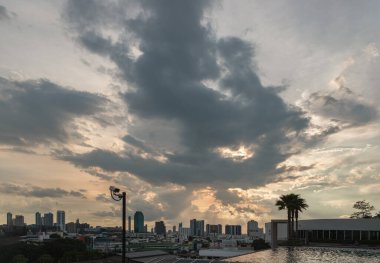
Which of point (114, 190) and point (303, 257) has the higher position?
point (114, 190)

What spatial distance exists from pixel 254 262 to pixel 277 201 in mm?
49409

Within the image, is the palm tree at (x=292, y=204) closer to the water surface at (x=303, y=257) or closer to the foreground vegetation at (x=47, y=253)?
the water surface at (x=303, y=257)

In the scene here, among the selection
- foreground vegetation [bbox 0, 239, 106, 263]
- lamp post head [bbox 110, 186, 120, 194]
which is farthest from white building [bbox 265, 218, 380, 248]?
foreground vegetation [bbox 0, 239, 106, 263]

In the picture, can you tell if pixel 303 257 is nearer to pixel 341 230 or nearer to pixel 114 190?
pixel 114 190

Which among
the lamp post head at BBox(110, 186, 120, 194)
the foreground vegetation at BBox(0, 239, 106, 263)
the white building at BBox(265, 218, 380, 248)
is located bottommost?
the foreground vegetation at BBox(0, 239, 106, 263)

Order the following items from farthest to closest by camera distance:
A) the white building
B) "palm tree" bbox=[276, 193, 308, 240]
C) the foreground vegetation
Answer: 1. the foreground vegetation
2. "palm tree" bbox=[276, 193, 308, 240]
3. the white building

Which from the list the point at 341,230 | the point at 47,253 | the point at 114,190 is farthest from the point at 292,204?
the point at 47,253

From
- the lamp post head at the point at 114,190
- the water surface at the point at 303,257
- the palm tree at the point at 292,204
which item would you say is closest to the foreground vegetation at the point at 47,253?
the palm tree at the point at 292,204

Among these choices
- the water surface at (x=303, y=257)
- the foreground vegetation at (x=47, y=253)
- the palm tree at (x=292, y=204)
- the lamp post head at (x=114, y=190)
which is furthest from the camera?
the foreground vegetation at (x=47, y=253)

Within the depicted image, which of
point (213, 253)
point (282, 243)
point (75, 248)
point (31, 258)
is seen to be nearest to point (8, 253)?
point (31, 258)

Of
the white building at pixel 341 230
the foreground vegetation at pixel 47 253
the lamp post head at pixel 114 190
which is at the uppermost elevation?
the lamp post head at pixel 114 190

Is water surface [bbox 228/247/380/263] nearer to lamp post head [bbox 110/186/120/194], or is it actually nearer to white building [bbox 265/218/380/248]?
lamp post head [bbox 110/186/120/194]

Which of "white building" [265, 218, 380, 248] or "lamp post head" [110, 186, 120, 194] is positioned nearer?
"lamp post head" [110, 186, 120, 194]

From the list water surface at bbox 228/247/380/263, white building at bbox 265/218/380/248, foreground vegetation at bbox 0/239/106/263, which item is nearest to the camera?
water surface at bbox 228/247/380/263
